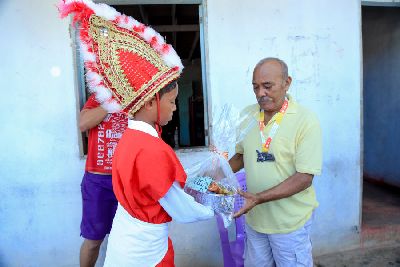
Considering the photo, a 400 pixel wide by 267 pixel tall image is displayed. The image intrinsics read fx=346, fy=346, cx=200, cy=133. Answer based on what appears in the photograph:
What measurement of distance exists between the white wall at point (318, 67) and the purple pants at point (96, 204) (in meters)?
1.33

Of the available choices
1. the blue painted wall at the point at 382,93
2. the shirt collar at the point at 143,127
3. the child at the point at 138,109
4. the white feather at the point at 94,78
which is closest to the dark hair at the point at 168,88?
the child at the point at 138,109

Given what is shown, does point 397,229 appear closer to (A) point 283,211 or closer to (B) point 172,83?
(A) point 283,211

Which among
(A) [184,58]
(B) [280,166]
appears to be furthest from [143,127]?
(A) [184,58]

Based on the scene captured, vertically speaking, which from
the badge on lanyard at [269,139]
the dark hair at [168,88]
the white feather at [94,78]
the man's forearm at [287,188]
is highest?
the white feather at [94,78]

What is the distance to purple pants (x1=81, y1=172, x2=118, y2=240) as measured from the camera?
253cm

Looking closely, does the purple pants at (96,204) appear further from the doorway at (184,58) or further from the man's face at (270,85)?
the doorway at (184,58)

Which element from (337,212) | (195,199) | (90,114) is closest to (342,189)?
(337,212)

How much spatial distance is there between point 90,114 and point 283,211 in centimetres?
142

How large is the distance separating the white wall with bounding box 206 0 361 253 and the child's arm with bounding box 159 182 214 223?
5.75 ft

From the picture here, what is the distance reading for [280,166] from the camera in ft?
6.70

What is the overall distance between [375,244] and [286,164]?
2584 millimetres

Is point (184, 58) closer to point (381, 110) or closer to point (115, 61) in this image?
point (381, 110)

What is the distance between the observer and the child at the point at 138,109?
1550 millimetres

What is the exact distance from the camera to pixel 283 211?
206cm
